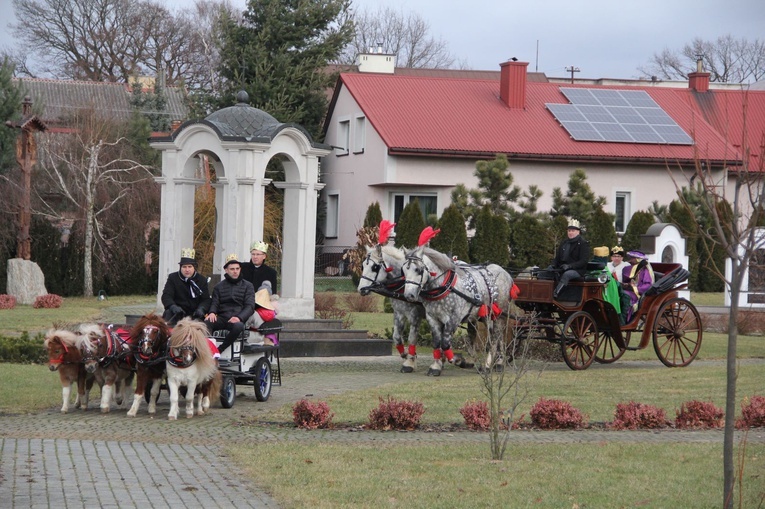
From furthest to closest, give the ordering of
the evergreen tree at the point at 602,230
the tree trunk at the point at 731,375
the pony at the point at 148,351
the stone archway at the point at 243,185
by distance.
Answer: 1. the evergreen tree at the point at 602,230
2. the stone archway at the point at 243,185
3. the pony at the point at 148,351
4. the tree trunk at the point at 731,375

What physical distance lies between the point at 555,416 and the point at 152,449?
4316 millimetres

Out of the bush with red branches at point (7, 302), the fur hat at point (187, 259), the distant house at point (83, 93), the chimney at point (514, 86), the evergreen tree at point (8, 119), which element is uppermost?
the distant house at point (83, 93)

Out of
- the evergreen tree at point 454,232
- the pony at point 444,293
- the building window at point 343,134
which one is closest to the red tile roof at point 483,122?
the building window at point 343,134

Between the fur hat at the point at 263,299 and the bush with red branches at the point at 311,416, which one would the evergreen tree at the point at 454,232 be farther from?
the bush with red branches at the point at 311,416

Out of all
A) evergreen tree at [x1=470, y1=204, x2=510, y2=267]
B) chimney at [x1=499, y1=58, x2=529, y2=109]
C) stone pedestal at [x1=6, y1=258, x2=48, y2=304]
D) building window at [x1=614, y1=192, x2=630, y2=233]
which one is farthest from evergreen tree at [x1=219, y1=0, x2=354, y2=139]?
stone pedestal at [x1=6, y1=258, x2=48, y2=304]

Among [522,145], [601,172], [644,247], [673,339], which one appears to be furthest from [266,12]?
[673,339]

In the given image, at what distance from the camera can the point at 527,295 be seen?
1789cm

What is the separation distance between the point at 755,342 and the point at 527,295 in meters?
8.81

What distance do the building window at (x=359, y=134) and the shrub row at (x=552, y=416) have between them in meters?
30.7

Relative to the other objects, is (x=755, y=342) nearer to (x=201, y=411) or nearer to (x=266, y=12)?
(x=201, y=411)

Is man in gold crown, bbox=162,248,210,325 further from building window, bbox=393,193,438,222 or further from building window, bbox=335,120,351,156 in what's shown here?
building window, bbox=335,120,351,156

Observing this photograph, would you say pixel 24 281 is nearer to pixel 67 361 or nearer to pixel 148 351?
pixel 67 361

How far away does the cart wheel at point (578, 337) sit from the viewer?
1764 cm

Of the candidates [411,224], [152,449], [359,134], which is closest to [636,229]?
[411,224]
